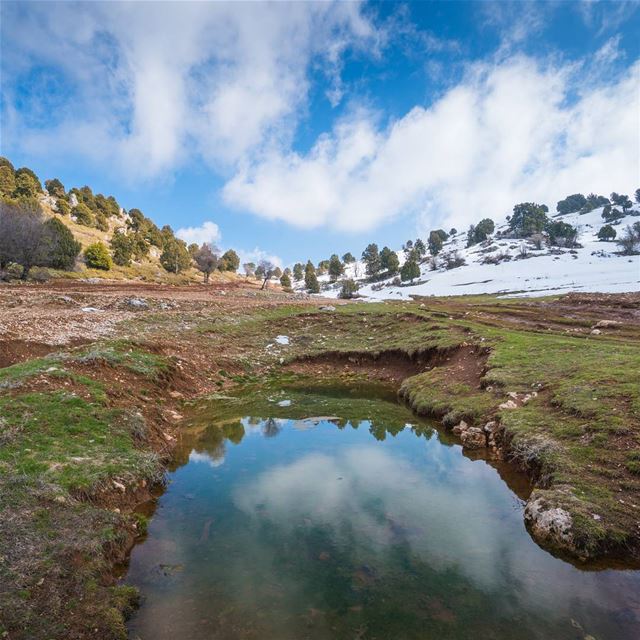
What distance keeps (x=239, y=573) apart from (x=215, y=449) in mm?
7739

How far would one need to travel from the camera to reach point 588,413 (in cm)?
1352

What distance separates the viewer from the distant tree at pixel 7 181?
102m

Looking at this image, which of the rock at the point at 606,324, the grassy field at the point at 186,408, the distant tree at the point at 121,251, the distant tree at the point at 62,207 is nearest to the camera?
the grassy field at the point at 186,408

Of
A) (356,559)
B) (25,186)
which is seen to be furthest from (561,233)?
(356,559)

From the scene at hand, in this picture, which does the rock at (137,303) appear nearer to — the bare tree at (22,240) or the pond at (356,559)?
the bare tree at (22,240)

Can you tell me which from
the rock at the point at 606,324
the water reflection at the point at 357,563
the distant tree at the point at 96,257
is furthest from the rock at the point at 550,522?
the distant tree at the point at 96,257

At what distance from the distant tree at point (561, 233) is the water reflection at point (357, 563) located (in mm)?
189072

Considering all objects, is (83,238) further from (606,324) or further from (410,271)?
(606,324)

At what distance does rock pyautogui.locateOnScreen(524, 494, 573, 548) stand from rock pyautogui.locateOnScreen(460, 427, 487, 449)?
4997 millimetres

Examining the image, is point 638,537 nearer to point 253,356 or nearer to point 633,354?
point 633,354

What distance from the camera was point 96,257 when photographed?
259 feet

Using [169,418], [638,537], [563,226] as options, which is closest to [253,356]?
[169,418]

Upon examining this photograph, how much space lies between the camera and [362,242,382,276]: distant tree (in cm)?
17088

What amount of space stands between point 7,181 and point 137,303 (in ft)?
328
